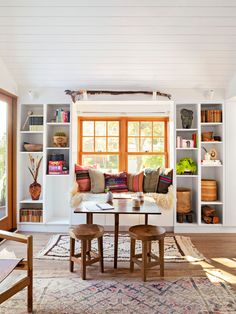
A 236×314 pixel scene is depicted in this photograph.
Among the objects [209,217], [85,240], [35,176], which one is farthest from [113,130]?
[85,240]

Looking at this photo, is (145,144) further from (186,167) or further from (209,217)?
(209,217)

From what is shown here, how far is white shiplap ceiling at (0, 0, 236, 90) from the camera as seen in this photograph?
3236 millimetres

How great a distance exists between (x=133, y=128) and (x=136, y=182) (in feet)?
3.54

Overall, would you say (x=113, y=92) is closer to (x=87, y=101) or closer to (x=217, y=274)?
(x=87, y=101)

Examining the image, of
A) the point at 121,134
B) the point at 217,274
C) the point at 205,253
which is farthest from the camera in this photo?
the point at 121,134

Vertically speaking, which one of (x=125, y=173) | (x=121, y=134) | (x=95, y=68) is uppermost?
(x=95, y=68)

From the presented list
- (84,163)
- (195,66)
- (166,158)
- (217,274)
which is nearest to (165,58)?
(195,66)

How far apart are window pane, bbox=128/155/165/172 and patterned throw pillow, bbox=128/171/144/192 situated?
0.41 metres

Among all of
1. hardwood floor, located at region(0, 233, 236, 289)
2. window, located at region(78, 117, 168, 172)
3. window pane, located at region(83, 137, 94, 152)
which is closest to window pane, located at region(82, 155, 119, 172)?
window, located at region(78, 117, 168, 172)

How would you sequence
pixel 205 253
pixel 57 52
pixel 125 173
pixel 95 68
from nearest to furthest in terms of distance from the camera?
1. pixel 205 253
2. pixel 57 52
3. pixel 95 68
4. pixel 125 173

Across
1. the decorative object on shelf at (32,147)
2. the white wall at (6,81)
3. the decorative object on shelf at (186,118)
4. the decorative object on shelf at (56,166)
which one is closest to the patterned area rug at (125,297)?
the decorative object on shelf at (56,166)

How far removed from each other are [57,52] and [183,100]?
210 cm

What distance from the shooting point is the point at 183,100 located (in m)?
4.67

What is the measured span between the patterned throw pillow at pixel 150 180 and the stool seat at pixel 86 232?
Answer: 1.85m
